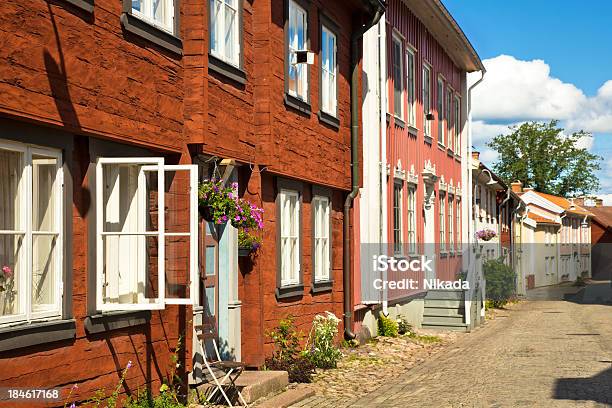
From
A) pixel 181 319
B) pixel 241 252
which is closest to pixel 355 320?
pixel 241 252

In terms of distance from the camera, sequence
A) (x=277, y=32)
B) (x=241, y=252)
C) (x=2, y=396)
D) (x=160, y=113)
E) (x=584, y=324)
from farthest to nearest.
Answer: (x=584, y=324)
(x=277, y=32)
(x=241, y=252)
(x=160, y=113)
(x=2, y=396)

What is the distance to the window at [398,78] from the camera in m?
20.9

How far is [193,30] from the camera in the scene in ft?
32.7

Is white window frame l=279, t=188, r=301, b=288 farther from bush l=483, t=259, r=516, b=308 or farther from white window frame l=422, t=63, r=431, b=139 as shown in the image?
bush l=483, t=259, r=516, b=308

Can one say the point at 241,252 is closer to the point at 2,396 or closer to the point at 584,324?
the point at 2,396

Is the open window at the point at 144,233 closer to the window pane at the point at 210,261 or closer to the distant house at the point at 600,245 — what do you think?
the window pane at the point at 210,261

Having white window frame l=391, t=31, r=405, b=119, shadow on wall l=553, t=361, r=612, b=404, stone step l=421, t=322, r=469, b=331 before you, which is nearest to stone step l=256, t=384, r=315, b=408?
shadow on wall l=553, t=361, r=612, b=404

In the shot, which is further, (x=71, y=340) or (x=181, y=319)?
(x=181, y=319)

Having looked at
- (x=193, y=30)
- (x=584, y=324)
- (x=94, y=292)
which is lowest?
(x=584, y=324)

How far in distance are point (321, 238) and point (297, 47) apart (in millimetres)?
3156

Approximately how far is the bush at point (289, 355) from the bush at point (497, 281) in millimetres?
19498

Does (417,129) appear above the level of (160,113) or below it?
above

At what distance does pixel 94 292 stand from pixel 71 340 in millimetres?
515

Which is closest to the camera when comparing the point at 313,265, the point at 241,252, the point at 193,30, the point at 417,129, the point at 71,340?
the point at 71,340
